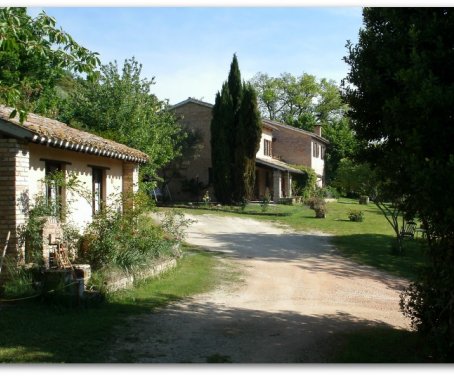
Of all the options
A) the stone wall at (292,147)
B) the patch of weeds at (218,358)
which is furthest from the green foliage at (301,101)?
the patch of weeds at (218,358)

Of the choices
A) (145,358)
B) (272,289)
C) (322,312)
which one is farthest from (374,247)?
(145,358)

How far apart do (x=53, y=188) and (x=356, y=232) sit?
670 inches

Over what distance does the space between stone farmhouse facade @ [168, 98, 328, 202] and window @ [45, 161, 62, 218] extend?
72.5ft

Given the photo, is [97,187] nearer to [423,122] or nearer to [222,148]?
[423,122]

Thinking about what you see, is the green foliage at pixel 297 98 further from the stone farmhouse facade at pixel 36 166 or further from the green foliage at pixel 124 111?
the stone farmhouse facade at pixel 36 166

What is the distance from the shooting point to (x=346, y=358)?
6746 millimetres

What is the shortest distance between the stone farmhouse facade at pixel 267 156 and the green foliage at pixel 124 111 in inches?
336

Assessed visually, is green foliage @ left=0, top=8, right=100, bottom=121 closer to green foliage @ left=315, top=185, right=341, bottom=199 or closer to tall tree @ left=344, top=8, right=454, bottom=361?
tall tree @ left=344, top=8, right=454, bottom=361

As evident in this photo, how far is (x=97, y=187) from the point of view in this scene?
46.9ft

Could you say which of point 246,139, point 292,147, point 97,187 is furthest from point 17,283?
point 292,147

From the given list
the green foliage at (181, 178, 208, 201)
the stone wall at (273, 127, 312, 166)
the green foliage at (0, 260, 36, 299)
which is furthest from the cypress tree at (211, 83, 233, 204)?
Result: the green foliage at (0, 260, 36, 299)

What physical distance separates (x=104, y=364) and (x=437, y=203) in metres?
4.26

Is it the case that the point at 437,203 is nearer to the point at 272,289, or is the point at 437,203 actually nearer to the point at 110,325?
the point at 110,325

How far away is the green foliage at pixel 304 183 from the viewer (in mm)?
43188
